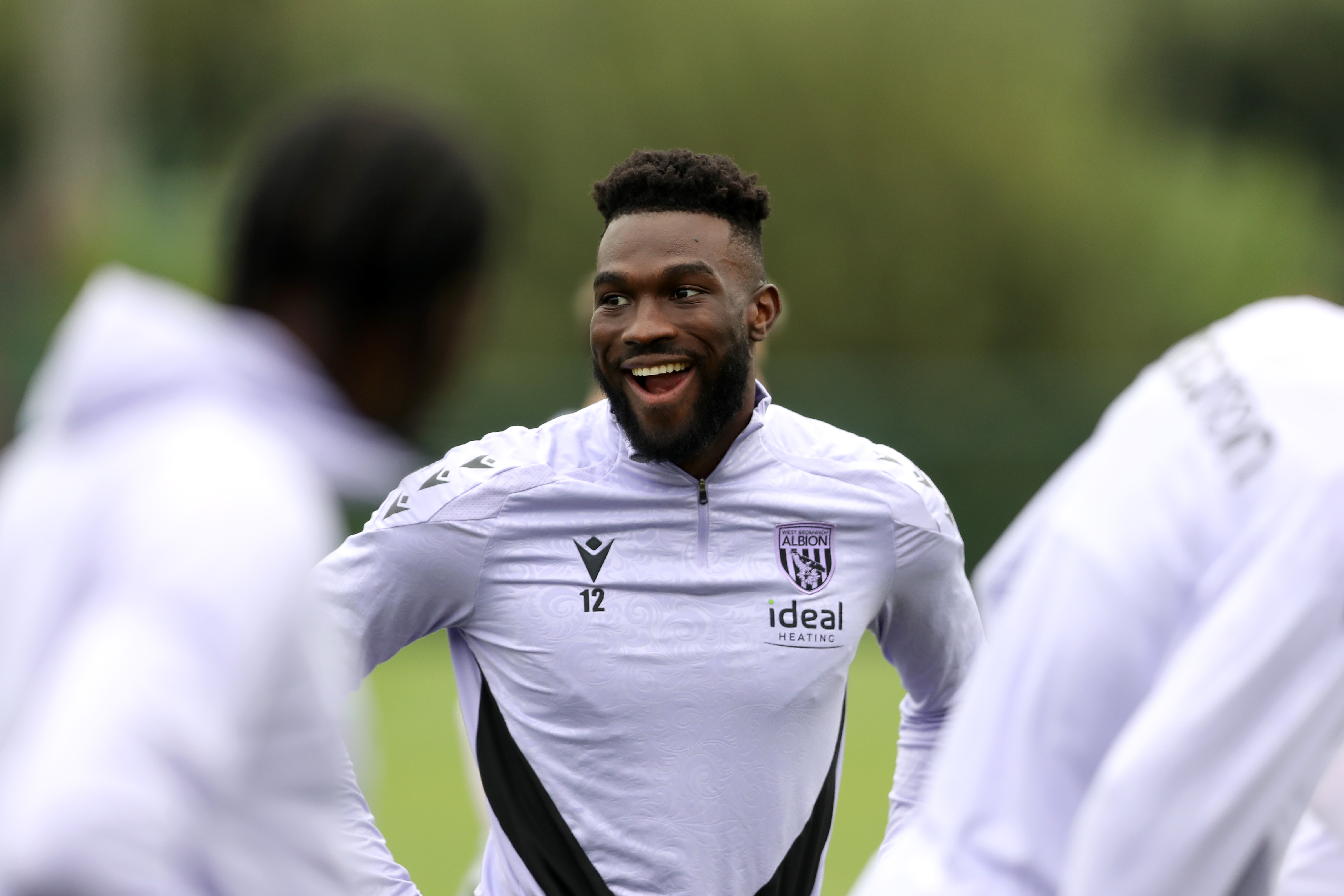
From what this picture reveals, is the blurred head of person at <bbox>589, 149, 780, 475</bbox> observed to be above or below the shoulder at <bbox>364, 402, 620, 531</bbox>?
above

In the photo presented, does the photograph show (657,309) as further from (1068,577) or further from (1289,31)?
(1289,31)

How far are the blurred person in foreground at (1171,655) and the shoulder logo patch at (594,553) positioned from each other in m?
1.54

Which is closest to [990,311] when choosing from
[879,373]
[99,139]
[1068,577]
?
[879,373]

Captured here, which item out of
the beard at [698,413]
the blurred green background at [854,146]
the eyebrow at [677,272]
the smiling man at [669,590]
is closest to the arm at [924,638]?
the smiling man at [669,590]

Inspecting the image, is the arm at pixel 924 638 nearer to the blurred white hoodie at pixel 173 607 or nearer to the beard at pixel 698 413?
the beard at pixel 698 413

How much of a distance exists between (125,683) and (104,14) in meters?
22.5

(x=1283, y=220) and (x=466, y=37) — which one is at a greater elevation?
(x=466, y=37)

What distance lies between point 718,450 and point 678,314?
0.32 m

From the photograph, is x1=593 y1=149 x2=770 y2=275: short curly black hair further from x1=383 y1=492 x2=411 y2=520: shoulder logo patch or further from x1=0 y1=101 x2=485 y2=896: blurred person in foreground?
x1=0 y1=101 x2=485 y2=896: blurred person in foreground

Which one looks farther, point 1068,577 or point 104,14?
point 104,14

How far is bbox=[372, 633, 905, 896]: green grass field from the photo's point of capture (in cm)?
906

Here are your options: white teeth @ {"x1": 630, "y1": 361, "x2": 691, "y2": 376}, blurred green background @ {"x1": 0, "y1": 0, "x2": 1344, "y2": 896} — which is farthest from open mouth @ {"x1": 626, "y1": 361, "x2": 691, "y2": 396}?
blurred green background @ {"x1": 0, "y1": 0, "x2": 1344, "y2": 896}

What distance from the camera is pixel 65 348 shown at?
6.28 feet

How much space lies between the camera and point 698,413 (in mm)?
3602
